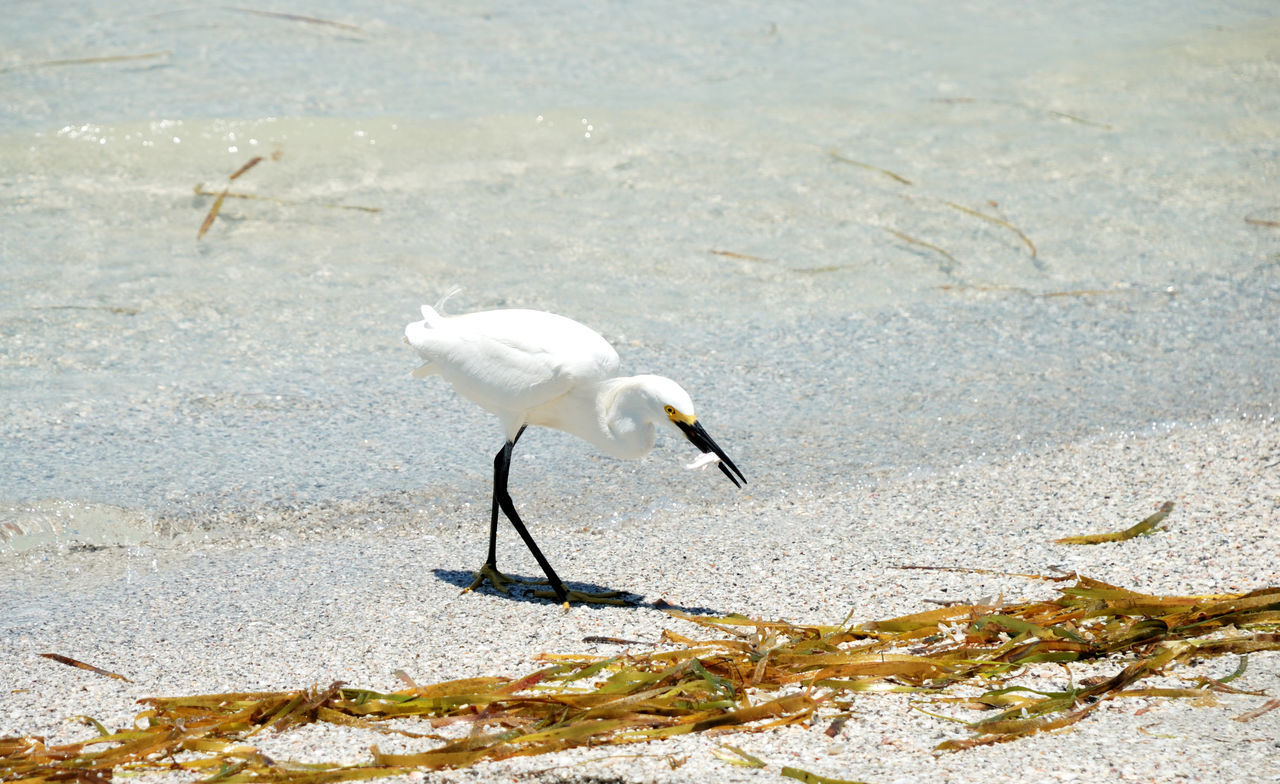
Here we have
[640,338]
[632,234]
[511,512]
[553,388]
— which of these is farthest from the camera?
[632,234]

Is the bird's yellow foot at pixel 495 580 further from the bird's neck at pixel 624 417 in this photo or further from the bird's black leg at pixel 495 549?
the bird's neck at pixel 624 417

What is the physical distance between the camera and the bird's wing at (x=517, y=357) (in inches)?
139

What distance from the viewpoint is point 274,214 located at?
6945 millimetres

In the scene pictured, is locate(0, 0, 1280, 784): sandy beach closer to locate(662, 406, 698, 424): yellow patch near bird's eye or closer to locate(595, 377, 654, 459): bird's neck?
locate(595, 377, 654, 459): bird's neck

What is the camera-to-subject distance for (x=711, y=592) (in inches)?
136

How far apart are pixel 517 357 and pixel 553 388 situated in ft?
0.48

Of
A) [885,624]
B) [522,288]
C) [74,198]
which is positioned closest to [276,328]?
[522,288]

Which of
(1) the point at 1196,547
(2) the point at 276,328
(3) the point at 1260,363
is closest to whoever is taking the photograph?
(1) the point at 1196,547

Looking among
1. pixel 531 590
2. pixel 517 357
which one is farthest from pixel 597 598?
pixel 517 357

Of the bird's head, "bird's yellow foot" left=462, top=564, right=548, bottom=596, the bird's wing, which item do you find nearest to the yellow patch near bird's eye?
the bird's head

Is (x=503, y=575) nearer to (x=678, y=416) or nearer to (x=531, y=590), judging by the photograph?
(x=531, y=590)

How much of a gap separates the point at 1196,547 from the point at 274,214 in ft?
17.5

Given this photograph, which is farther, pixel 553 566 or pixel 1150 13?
pixel 1150 13

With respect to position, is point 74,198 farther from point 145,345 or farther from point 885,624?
point 885,624
